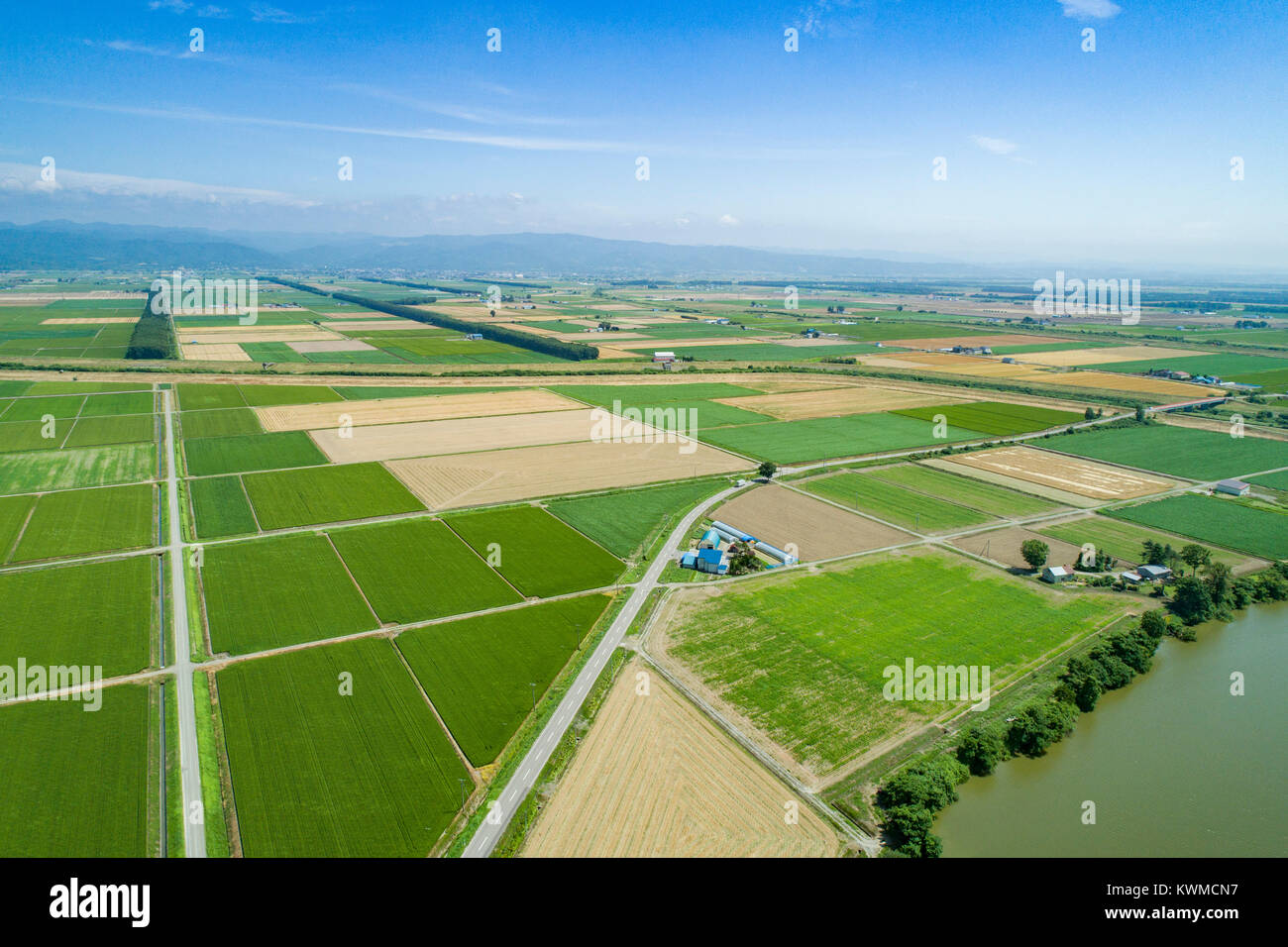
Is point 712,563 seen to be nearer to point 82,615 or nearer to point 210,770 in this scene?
point 210,770

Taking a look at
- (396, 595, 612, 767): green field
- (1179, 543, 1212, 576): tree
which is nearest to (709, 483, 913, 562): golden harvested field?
(396, 595, 612, 767): green field

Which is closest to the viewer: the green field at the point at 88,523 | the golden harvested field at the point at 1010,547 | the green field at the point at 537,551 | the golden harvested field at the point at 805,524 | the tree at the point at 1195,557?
the green field at the point at 537,551

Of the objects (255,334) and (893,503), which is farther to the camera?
(255,334)

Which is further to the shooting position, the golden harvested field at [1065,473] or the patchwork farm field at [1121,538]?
the golden harvested field at [1065,473]

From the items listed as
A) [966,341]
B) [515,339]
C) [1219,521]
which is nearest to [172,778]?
[1219,521]

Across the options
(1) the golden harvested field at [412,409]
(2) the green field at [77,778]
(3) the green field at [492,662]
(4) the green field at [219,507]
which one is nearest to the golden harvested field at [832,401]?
(1) the golden harvested field at [412,409]

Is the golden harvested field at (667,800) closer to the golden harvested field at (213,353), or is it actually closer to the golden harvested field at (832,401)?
the golden harvested field at (832,401)
